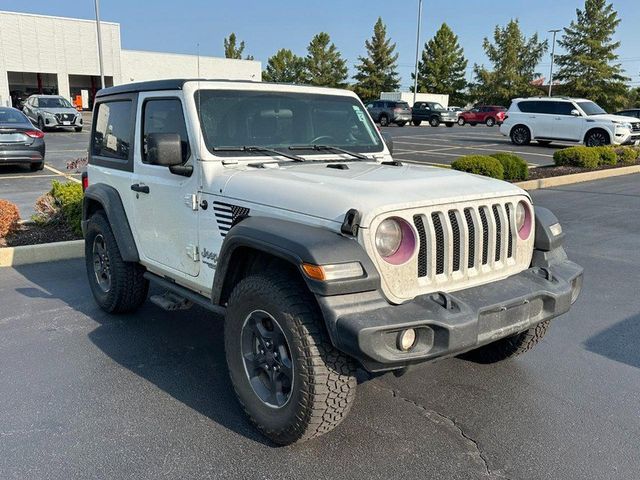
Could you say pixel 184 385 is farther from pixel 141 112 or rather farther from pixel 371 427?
pixel 141 112

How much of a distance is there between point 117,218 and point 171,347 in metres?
1.13

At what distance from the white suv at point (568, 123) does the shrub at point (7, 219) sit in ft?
60.2

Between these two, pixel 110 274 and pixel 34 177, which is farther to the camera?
pixel 34 177

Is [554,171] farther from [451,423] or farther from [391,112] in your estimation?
[391,112]

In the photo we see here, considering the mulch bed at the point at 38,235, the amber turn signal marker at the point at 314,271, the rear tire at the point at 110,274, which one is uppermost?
the amber turn signal marker at the point at 314,271

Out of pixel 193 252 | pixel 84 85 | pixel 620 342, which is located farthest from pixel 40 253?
pixel 84 85

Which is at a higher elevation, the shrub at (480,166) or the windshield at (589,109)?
the windshield at (589,109)

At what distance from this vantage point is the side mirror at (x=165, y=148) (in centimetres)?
352

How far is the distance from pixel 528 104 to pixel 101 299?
20.2 meters

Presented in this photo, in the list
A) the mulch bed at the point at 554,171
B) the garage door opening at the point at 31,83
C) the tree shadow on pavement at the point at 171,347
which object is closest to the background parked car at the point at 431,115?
the mulch bed at the point at 554,171

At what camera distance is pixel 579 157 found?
14.8 m

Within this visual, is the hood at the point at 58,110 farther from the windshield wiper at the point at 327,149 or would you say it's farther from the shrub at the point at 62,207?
the windshield wiper at the point at 327,149

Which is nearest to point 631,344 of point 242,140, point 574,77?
point 242,140

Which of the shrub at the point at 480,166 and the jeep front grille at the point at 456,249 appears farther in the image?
the shrub at the point at 480,166
